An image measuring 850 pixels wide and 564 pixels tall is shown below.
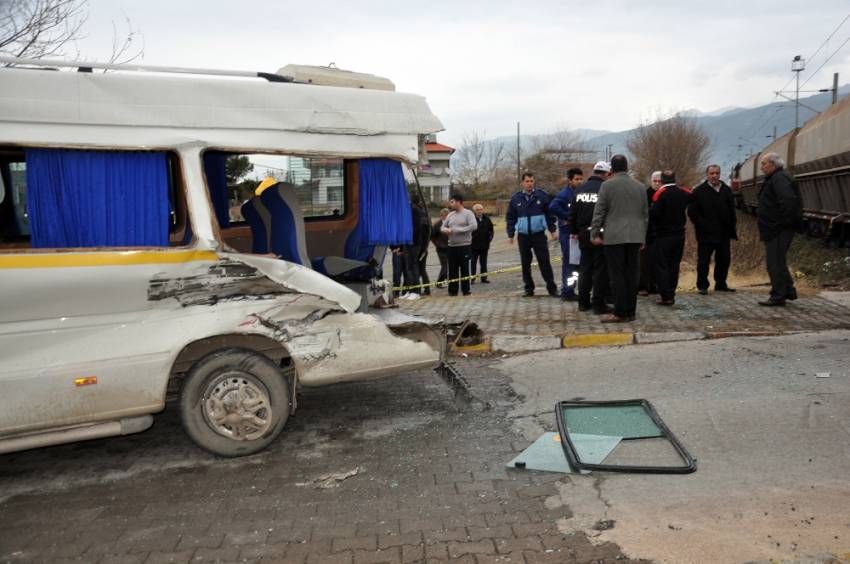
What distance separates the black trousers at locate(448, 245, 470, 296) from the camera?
1224cm

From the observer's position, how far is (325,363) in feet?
15.6

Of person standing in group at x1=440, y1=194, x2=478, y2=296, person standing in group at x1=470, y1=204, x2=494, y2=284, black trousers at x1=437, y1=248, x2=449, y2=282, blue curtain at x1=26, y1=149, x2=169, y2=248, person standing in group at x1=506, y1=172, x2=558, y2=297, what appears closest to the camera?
blue curtain at x1=26, y1=149, x2=169, y2=248

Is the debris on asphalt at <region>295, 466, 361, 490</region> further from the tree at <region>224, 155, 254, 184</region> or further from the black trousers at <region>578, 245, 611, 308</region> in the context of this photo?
the black trousers at <region>578, 245, 611, 308</region>

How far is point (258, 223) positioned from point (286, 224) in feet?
1.51

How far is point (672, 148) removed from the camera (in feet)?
190

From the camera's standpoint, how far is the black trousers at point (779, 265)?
8.42 meters

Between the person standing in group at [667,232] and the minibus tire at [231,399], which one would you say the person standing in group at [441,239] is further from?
the minibus tire at [231,399]

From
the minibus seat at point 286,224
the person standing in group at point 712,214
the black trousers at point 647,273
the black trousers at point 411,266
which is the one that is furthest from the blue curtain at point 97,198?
the black trousers at point 411,266

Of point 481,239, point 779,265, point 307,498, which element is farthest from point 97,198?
point 481,239

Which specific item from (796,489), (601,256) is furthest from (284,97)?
(601,256)

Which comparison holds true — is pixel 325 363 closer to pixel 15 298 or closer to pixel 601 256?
pixel 15 298

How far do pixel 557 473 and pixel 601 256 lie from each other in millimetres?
4786

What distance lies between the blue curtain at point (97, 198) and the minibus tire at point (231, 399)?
873 mm

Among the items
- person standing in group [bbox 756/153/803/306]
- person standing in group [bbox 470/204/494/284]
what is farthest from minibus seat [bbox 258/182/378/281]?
person standing in group [bbox 470/204/494/284]
